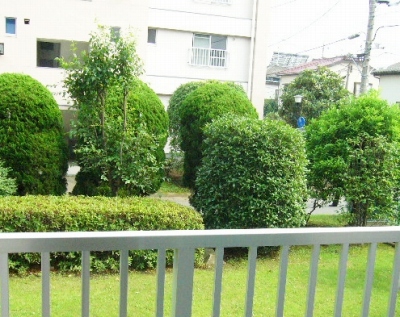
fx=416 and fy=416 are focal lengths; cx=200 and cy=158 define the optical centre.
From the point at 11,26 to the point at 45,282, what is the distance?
494 inches

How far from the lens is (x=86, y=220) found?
4023 millimetres

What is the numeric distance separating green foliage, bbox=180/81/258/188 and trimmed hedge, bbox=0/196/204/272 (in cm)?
249

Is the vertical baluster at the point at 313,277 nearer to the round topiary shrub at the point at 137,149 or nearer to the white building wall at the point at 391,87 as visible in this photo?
the round topiary shrub at the point at 137,149

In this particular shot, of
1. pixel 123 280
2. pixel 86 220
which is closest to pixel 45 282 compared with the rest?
pixel 123 280

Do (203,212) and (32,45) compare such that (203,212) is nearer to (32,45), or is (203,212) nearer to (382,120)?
(382,120)

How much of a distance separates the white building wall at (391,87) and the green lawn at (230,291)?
16.4 m

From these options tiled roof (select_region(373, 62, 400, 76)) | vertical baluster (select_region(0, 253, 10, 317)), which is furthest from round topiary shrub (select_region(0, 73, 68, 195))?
tiled roof (select_region(373, 62, 400, 76))

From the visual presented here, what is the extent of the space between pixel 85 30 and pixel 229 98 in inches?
291

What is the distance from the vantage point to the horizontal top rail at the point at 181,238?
4.05 feet

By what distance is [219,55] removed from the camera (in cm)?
1503

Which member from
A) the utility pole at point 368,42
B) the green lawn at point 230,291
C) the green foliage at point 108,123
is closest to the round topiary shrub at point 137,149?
the green foliage at point 108,123

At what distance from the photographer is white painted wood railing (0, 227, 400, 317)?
125 centimetres

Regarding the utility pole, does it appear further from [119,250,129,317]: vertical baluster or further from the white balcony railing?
[119,250,129,317]: vertical baluster

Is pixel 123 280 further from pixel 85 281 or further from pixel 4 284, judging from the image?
pixel 4 284
